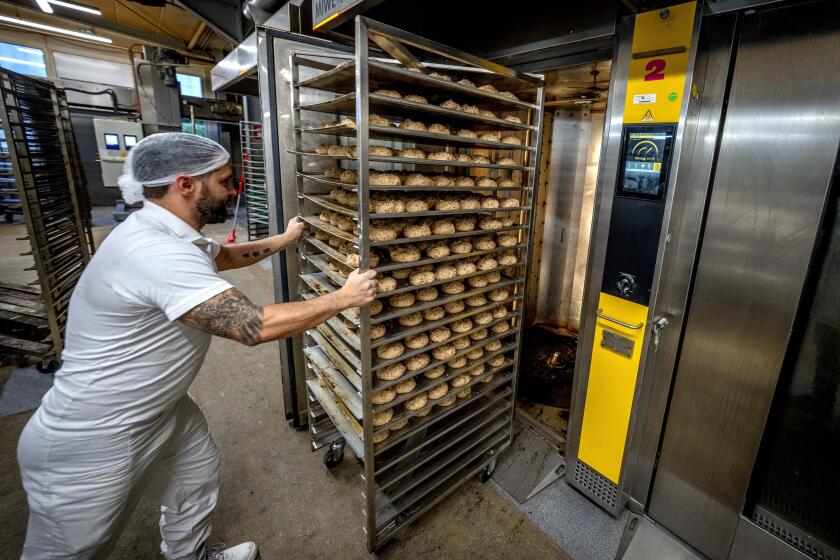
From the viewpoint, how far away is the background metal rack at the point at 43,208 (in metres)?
2.92

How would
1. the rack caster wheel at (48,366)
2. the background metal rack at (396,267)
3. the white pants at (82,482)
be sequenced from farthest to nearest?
the rack caster wheel at (48,366) → the background metal rack at (396,267) → the white pants at (82,482)

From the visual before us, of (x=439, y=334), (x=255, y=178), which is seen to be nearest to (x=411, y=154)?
(x=439, y=334)

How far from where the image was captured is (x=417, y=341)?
5.96 ft

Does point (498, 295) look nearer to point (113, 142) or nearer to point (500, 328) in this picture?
point (500, 328)

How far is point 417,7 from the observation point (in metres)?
2.45

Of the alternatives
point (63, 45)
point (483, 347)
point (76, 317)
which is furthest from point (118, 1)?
point (483, 347)

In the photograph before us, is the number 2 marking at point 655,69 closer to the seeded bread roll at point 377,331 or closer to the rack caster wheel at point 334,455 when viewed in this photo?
the seeded bread roll at point 377,331

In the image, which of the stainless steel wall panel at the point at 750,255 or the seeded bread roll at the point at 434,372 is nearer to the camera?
the stainless steel wall panel at the point at 750,255

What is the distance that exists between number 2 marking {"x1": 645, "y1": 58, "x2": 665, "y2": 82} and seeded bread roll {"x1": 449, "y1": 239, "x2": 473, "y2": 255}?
3.26ft

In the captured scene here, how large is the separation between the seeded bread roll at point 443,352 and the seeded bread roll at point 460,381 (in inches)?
7.3

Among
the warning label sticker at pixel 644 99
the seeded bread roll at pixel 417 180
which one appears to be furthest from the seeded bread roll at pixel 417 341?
the warning label sticker at pixel 644 99

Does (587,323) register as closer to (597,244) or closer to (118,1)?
(597,244)

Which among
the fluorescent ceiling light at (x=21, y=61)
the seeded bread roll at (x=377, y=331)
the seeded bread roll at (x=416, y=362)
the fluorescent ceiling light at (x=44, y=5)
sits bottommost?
the seeded bread roll at (x=416, y=362)

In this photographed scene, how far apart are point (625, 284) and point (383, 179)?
1185 millimetres
